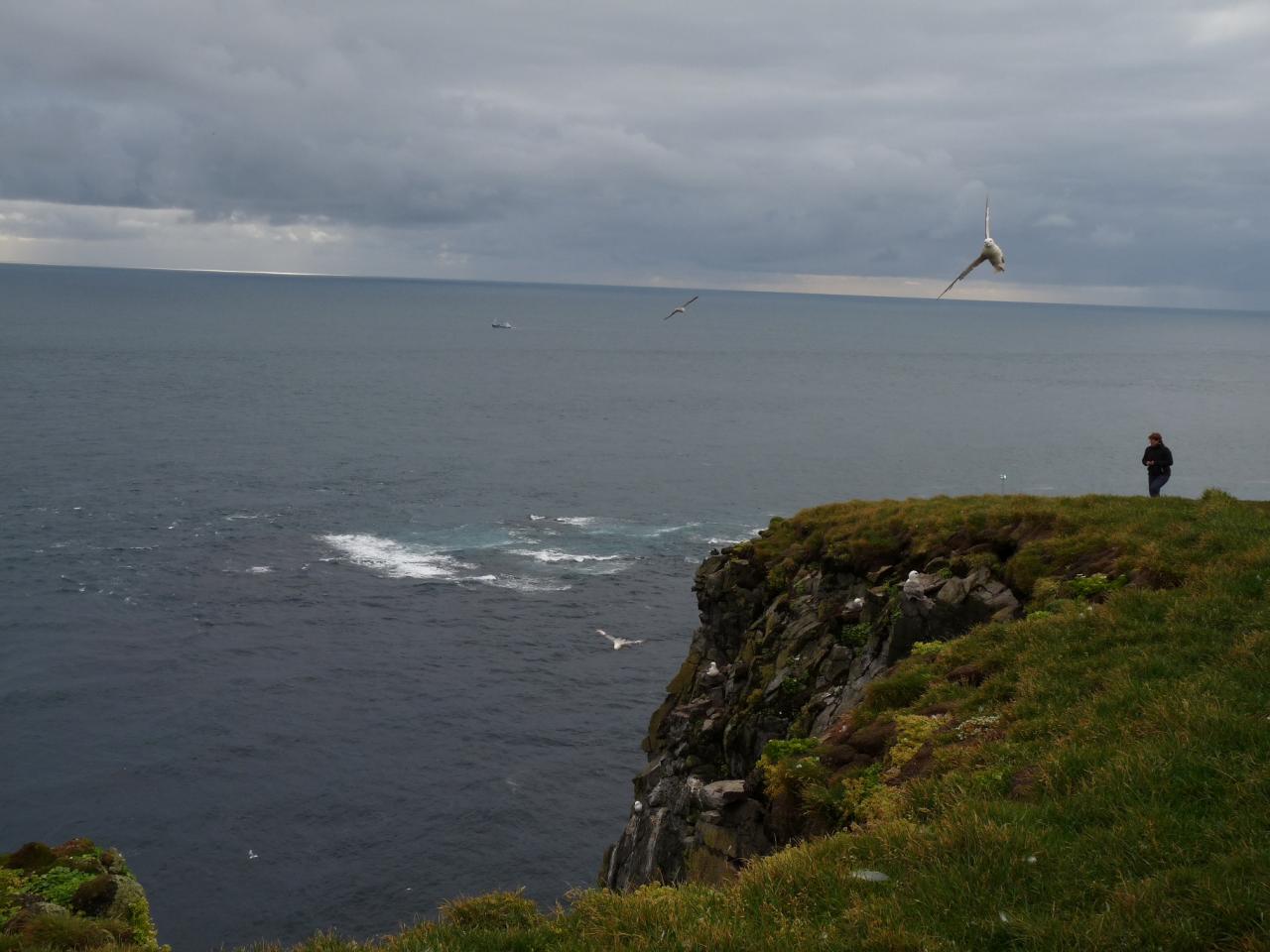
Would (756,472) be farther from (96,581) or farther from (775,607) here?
(775,607)

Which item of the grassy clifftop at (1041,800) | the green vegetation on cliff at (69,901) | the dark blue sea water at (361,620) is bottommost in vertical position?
the dark blue sea water at (361,620)

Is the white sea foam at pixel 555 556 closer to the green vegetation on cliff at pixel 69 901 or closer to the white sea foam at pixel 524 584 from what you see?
the white sea foam at pixel 524 584

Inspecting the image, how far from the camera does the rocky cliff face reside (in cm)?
1775

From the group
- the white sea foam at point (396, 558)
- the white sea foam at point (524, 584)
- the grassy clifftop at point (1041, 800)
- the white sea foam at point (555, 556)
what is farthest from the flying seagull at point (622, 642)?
the grassy clifftop at point (1041, 800)

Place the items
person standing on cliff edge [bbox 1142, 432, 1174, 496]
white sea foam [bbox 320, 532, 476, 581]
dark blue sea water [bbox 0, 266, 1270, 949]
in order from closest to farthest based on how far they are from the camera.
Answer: person standing on cliff edge [bbox 1142, 432, 1174, 496], dark blue sea water [bbox 0, 266, 1270, 949], white sea foam [bbox 320, 532, 476, 581]

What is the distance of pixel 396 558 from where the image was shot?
81812mm

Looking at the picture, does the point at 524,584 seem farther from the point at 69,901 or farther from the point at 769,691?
the point at 69,901

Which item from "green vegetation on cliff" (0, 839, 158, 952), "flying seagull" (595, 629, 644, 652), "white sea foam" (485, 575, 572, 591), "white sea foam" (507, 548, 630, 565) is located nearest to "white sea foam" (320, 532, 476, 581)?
"white sea foam" (485, 575, 572, 591)

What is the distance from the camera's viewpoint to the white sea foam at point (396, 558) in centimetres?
7888

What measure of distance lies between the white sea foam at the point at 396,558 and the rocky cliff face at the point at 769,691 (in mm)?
49726

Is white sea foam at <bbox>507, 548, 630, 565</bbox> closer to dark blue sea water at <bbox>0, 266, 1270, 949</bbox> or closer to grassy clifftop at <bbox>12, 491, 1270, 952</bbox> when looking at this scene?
dark blue sea water at <bbox>0, 266, 1270, 949</bbox>

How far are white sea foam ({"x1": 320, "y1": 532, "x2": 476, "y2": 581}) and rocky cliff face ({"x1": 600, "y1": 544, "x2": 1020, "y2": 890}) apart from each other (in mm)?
49726

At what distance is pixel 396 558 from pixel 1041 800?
241ft

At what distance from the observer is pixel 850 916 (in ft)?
34.2
